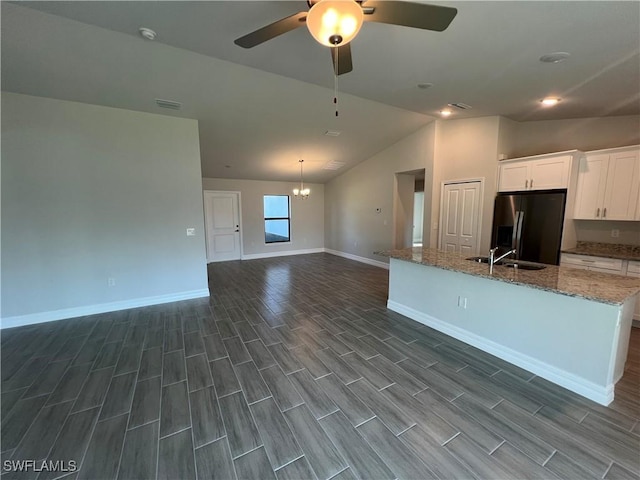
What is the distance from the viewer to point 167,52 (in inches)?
108

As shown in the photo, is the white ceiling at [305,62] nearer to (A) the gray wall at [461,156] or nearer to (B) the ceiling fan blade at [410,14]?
(A) the gray wall at [461,156]

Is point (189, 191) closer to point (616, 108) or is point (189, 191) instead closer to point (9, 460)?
point (9, 460)

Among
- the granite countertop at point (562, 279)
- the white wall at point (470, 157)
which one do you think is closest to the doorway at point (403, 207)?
the white wall at point (470, 157)

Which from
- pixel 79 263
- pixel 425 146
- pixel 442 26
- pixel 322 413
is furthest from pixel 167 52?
pixel 425 146

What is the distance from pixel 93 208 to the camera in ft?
12.0

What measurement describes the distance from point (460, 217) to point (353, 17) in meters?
4.31

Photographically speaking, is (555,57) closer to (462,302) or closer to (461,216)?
(462,302)

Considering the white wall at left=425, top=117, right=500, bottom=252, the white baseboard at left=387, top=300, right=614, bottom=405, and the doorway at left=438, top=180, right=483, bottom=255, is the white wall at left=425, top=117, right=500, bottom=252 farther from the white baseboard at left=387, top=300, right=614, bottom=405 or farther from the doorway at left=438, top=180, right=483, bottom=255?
the white baseboard at left=387, top=300, right=614, bottom=405

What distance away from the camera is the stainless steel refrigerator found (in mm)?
3768

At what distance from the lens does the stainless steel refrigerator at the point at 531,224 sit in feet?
12.4

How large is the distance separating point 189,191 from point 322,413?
12.4 ft

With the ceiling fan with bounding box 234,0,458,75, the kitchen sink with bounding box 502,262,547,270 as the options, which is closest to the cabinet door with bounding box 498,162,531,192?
the kitchen sink with bounding box 502,262,547,270

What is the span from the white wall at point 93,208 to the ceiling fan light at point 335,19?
3.34 meters

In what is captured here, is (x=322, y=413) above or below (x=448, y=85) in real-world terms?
below
